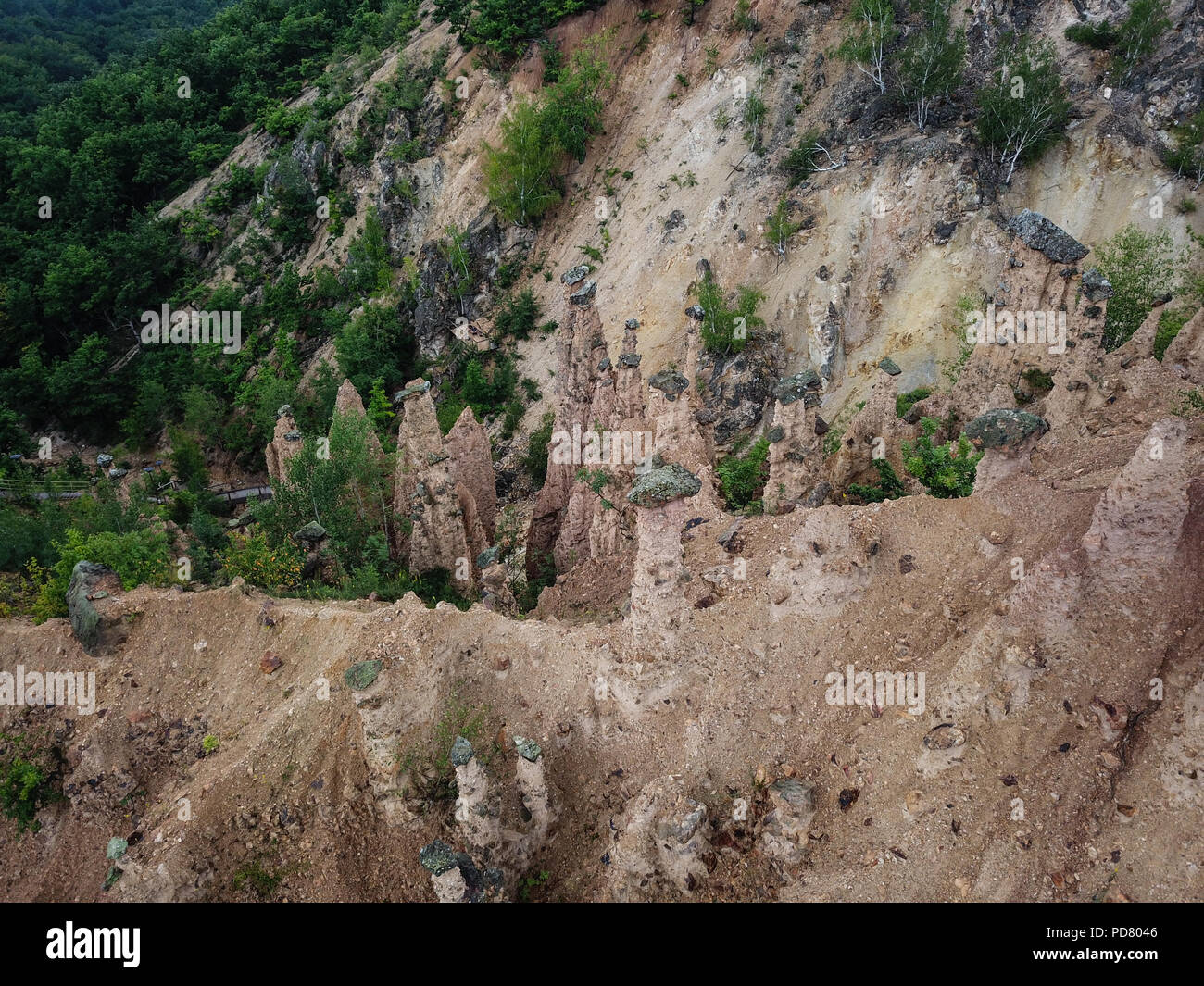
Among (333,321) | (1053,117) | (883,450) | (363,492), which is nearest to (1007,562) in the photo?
(883,450)

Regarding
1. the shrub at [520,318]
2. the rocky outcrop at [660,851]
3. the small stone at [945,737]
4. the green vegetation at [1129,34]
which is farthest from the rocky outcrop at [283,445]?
the green vegetation at [1129,34]

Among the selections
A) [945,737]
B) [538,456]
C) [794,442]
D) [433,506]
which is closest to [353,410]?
[433,506]

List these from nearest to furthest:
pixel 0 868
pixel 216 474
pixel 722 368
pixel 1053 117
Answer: pixel 0 868
pixel 1053 117
pixel 722 368
pixel 216 474

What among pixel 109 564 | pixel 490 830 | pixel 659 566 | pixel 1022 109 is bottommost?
pixel 109 564

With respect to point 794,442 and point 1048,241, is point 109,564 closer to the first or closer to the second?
point 794,442

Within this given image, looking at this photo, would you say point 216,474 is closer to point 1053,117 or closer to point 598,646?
point 598,646

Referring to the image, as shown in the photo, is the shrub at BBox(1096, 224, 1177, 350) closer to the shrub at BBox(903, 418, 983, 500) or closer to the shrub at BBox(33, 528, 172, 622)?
the shrub at BBox(903, 418, 983, 500)

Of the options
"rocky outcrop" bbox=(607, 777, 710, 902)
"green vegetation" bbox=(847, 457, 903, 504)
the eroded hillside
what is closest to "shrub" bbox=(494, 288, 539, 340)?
the eroded hillside

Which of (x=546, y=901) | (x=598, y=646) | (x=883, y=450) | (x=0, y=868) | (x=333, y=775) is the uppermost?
(x=883, y=450)
